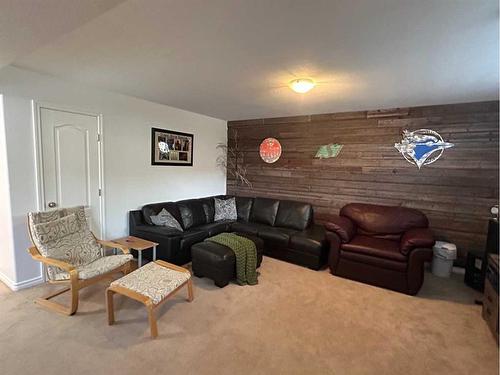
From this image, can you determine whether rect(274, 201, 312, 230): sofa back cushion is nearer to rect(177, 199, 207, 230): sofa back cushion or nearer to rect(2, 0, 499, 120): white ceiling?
rect(177, 199, 207, 230): sofa back cushion

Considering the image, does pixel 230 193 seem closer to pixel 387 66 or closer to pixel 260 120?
pixel 260 120

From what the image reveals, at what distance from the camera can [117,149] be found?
3.47 metres

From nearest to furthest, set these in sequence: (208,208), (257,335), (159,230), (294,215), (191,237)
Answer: (257,335), (159,230), (191,237), (294,215), (208,208)

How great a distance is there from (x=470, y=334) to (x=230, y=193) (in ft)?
13.9

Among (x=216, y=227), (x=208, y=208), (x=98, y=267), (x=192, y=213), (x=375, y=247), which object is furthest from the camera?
(x=208, y=208)

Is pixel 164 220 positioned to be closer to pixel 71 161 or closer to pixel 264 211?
pixel 71 161

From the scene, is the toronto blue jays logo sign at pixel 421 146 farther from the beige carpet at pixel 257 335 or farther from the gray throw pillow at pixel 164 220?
the gray throw pillow at pixel 164 220

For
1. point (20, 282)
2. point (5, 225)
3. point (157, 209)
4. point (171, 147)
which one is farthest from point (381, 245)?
point (5, 225)

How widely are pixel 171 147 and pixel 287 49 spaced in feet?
9.40

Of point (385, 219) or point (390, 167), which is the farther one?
point (390, 167)

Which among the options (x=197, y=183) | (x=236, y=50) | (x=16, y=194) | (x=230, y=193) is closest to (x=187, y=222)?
(x=197, y=183)

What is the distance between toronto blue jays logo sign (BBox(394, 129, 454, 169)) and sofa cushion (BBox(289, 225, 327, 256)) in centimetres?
169

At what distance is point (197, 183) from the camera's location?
4859mm

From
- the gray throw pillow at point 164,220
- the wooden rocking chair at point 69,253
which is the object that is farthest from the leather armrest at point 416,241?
the wooden rocking chair at point 69,253
